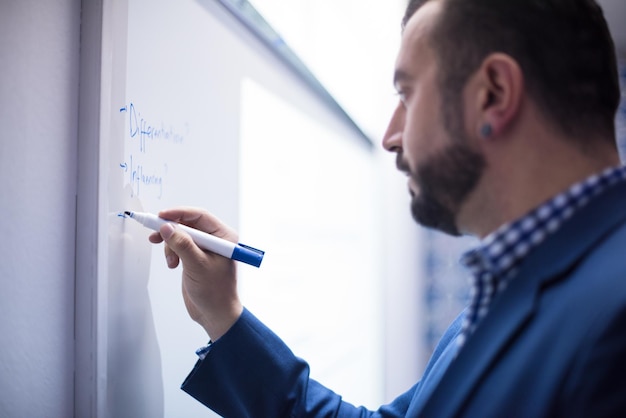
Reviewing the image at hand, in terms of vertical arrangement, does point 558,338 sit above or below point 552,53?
below

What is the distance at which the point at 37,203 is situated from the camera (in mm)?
390

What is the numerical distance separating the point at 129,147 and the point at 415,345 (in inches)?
64.4

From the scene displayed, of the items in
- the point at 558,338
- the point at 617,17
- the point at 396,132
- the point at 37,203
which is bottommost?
the point at 558,338

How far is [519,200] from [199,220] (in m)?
0.35

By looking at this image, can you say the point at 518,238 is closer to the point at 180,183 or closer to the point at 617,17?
the point at 180,183

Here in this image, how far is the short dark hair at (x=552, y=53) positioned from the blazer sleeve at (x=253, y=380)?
35cm

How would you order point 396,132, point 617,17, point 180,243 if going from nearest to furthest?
point 180,243, point 396,132, point 617,17

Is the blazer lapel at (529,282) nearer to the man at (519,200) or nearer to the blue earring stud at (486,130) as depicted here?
the man at (519,200)

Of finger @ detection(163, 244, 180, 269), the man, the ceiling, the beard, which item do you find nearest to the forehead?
the man

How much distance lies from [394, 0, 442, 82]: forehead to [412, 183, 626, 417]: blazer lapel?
0.22 metres

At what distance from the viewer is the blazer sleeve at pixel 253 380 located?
1.73ft

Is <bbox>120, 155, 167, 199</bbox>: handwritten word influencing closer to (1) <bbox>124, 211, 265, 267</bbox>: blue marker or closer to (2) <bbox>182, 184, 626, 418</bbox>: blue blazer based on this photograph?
(1) <bbox>124, 211, 265, 267</bbox>: blue marker

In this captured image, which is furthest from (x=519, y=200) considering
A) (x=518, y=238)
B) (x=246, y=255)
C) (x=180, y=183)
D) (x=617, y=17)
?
(x=617, y=17)

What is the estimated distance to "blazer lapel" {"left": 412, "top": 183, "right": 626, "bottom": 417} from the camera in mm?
372
